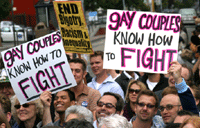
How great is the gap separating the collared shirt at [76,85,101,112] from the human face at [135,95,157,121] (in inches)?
38.5

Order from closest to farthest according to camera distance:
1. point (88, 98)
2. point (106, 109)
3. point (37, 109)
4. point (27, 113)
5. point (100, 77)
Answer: point (106, 109), point (27, 113), point (37, 109), point (88, 98), point (100, 77)

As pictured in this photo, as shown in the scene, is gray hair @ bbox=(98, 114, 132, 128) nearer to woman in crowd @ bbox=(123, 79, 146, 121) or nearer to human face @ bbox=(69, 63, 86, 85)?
woman in crowd @ bbox=(123, 79, 146, 121)

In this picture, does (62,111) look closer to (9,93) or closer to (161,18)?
(9,93)

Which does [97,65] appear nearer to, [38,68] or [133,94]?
[133,94]

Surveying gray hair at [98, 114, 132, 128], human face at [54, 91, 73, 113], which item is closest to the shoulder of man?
gray hair at [98, 114, 132, 128]

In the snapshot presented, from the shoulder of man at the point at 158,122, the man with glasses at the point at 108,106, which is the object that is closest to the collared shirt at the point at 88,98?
the man with glasses at the point at 108,106

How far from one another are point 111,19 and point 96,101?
1.50 metres

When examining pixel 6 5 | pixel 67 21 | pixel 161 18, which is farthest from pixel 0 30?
pixel 161 18

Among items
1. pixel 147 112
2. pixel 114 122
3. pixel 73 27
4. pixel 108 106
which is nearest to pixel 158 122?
pixel 147 112

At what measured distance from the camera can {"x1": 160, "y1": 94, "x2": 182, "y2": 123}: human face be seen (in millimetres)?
5293

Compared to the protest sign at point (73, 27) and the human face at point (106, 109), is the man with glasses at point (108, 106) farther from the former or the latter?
the protest sign at point (73, 27)

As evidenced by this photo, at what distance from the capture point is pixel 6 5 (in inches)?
1307

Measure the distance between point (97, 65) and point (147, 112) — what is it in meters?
2.16

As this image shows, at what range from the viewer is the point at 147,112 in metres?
5.25
